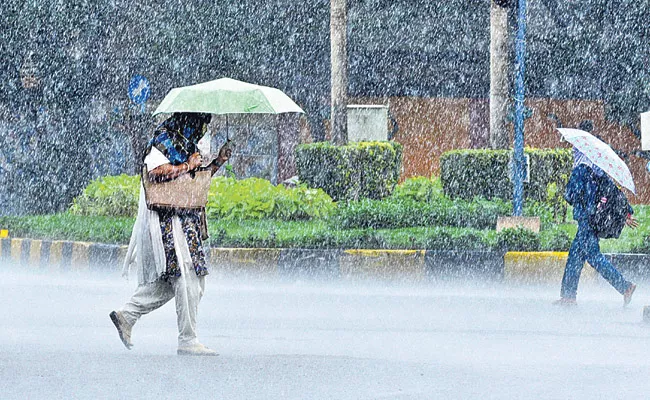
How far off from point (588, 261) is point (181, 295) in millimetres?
4285

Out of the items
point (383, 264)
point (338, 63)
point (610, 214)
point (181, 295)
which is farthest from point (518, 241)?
point (181, 295)

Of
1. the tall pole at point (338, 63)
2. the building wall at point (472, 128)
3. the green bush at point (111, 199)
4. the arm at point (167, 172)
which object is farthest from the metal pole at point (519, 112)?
the building wall at point (472, 128)

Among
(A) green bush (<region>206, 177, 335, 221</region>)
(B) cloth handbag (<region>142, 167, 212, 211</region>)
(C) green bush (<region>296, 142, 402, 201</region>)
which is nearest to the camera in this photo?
(B) cloth handbag (<region>142, 167, 212, 211</region>)

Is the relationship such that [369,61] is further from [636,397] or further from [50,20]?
[636,397]

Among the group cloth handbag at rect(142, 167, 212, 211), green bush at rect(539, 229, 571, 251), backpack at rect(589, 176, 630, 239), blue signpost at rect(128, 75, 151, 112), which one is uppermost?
blue signpost at rect(128, 75, 151, 112)

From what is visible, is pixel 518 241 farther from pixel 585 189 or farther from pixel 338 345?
pixel 338 345

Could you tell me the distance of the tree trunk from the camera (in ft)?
57.9

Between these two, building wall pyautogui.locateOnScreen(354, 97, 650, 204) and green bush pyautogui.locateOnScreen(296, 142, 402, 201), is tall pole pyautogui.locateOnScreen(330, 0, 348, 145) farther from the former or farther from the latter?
building wall pyautogui.locateOnScreen(354, 97, 650, 204)

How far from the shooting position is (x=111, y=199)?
18266 mm

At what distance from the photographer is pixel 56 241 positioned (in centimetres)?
1570

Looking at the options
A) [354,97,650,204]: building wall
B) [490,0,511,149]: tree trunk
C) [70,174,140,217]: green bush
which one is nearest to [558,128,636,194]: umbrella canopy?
[490,0,511,149]: tree trunk

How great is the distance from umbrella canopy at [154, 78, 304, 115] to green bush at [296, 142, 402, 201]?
889 cm

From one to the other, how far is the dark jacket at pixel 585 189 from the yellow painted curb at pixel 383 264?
242cm

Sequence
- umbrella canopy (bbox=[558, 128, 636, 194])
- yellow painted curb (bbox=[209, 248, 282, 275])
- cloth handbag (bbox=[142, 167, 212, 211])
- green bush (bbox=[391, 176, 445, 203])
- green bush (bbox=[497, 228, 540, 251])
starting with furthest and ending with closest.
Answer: green bush (bbox=[391, 176, 445, 203]) → yellow painted curb (bbox=[209, 248, 282, 275]) → green bush (bbox=[497, 228, 540, 251]) → umbrella canopy (bbox=[558, 128, 636, 194]) → cloth handbag (bbox=[142, 167, 212, 211])
